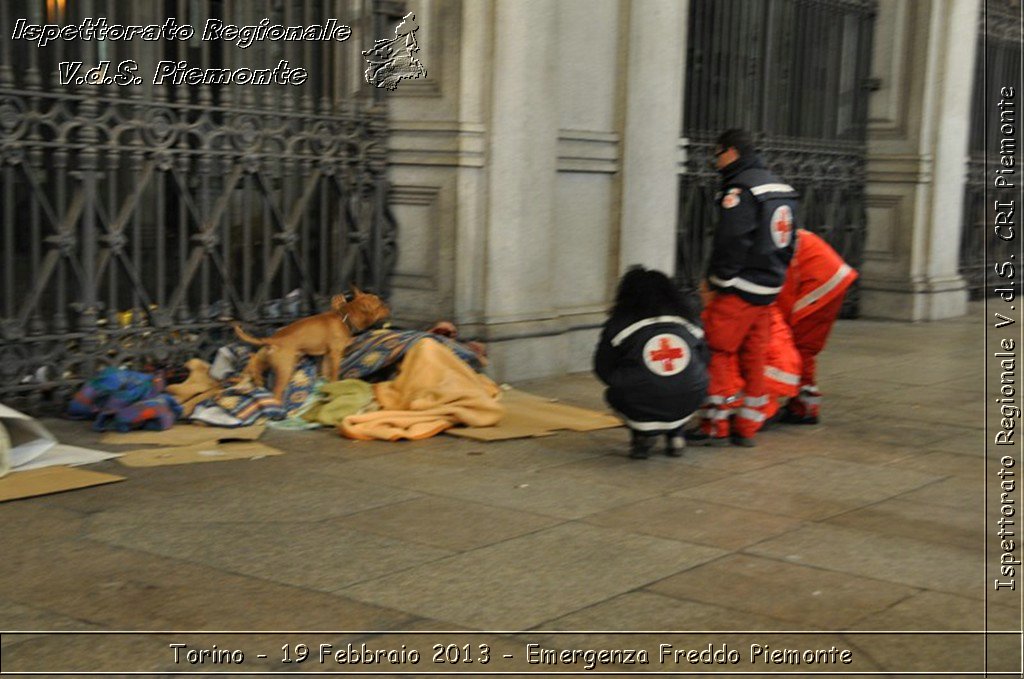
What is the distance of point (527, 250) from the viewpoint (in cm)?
1023

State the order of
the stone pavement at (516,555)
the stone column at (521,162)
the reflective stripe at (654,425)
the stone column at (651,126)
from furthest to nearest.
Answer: the stone column at (651,126), the stone column at (521,162), the reflective stripe at (654,425), the stone pavement at (516,555)

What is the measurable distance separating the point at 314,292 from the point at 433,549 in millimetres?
4421

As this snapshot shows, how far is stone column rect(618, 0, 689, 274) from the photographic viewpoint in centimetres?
1105

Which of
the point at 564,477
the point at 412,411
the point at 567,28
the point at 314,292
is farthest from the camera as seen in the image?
the point at 567,28

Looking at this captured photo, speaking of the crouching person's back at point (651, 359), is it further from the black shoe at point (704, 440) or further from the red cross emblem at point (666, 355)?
the black shoe at point (704, 440)

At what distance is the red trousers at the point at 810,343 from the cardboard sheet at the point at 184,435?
3410mm

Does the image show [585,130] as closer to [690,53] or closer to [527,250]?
[527,250]

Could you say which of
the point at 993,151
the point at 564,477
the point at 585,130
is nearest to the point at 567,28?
the point at 585,130

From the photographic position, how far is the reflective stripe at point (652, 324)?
7.57 meters

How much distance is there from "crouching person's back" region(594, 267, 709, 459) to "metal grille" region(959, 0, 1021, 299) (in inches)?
440

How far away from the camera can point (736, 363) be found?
27.1 ft

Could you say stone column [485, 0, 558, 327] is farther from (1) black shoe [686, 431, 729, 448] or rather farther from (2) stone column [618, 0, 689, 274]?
(1) black shoe [686, 431, 729, 448]

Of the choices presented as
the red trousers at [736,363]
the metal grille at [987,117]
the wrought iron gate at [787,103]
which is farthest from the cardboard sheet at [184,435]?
the metal grille at [987,117]

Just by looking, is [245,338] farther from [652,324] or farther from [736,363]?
[736,363]
